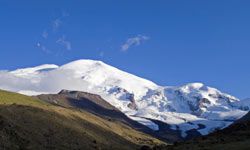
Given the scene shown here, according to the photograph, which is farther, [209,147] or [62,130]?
[62,130]

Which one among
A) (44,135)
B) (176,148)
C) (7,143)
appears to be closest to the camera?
(176,148)

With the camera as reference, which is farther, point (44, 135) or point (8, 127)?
point (44, 135)

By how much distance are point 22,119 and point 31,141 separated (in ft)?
83.6

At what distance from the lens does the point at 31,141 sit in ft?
545

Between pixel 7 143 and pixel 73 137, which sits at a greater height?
pixel 73 137

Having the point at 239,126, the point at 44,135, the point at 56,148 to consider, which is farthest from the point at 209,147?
the point at 44,135

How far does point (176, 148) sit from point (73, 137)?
11100 centimetres

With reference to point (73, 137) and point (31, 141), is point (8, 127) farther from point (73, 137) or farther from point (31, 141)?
point (73, 137)

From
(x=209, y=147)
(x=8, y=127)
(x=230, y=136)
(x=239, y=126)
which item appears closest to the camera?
(x=209, y=147)

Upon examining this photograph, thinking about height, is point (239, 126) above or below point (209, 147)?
above

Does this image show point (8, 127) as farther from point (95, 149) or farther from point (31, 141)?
point (95, 149)

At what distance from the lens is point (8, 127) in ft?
532

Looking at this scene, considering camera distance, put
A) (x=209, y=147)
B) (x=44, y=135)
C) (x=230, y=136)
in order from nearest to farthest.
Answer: (x=209, y=147) < (x=230, y=136) < (x=44, y=135)

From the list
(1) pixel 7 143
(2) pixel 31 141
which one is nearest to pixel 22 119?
(2) pixel 31 141
